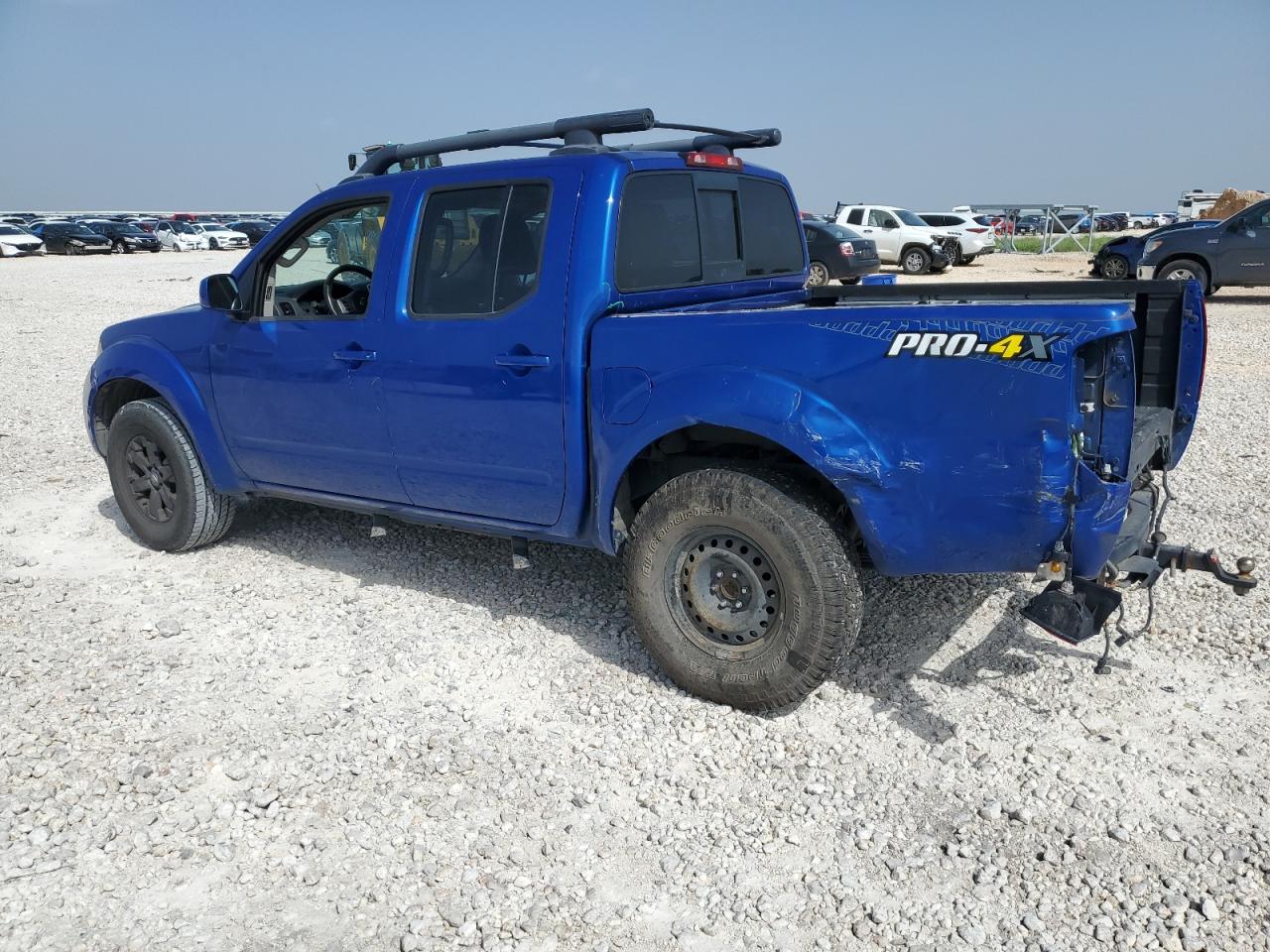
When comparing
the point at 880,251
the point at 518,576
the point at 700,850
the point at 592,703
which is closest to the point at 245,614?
the point at 518,576

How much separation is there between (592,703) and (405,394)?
1507 mm

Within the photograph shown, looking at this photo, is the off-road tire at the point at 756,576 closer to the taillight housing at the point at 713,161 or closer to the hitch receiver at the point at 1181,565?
the hitch receiver at the point at 1181,565

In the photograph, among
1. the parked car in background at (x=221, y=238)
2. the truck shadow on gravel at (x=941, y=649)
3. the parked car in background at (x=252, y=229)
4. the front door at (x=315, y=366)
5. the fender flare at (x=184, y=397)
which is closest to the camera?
the truck shadow on gravel at (x=941, y=649)

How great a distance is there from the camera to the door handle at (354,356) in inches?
175

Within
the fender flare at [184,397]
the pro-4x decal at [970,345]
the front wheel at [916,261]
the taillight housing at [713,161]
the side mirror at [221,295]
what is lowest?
the front wheel at [916,261]

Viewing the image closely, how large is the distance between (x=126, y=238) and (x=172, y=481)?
42710 millimetres

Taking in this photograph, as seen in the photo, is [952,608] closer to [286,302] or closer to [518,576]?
[518,576]

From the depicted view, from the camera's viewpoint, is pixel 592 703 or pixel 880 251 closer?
pixel 592 703

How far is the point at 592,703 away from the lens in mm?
3912

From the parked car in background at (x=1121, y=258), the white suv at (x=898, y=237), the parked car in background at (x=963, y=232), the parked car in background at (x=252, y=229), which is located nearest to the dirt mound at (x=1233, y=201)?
the parked car in background at (x=963, y=232)

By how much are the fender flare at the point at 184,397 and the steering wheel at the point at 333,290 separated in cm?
92

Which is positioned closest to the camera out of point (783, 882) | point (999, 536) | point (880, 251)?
point (783, 882)

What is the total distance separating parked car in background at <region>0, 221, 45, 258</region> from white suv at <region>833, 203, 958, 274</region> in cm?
3052

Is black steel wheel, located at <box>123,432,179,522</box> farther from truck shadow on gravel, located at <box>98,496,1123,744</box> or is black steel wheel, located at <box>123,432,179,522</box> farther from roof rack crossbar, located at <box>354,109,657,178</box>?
roof rack crossbar, located at <box>354,109,657,178</box>
